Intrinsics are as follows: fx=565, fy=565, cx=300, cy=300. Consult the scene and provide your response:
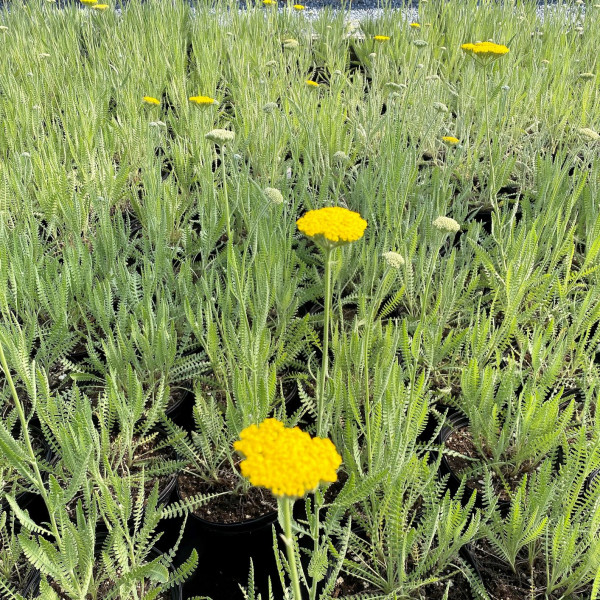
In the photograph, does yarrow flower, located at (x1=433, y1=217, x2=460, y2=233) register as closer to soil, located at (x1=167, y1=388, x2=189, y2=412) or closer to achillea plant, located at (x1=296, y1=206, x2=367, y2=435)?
achillea plant, located at (x1=296, y1=206, x2=367, y2=435)

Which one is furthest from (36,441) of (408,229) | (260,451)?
(408,229)

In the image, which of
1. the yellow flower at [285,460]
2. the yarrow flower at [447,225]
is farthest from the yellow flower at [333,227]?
the yarrow flower at [447,225]

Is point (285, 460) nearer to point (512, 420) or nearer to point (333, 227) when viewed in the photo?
point (333, 227)

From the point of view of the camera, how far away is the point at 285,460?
1.85 ft

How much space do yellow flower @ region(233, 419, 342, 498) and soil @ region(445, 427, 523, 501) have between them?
770 millimetres

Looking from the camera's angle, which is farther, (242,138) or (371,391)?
(242,138)

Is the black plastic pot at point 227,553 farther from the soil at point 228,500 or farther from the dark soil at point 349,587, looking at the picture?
the dark soil at point 349,587

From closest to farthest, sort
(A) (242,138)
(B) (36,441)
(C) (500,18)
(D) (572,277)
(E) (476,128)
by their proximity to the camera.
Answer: (B) (36,441) → (D) (572,277) → (A) (242,138) → (E) (476,128) → (C) (500,18)

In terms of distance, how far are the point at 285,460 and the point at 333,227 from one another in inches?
14.1

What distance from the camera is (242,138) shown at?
2369 millimetres

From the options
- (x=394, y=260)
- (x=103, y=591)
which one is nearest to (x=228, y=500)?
(x=103, y=591)

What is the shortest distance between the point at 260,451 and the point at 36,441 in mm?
1025

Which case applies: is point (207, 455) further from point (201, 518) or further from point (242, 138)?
point (242, 138)

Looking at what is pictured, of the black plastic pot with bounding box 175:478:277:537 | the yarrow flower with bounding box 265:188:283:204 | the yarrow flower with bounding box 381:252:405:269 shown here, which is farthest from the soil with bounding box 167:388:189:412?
the yarrow flower with bounding box 381:252:405:269
